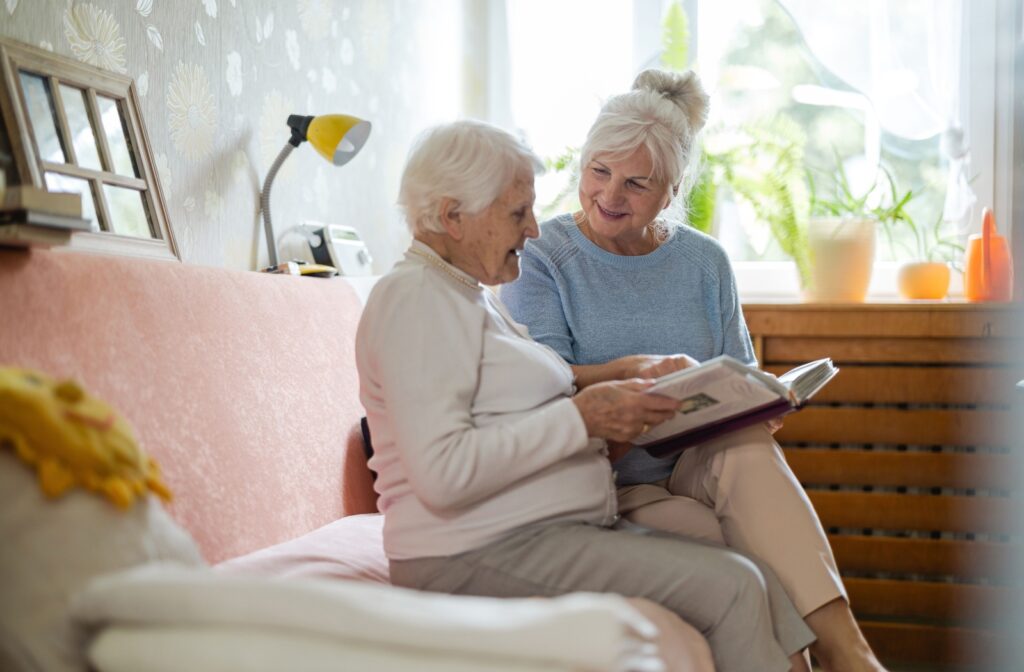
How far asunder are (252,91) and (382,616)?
1.59 meters

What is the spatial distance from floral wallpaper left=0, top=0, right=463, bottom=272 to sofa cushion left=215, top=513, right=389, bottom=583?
62 centimetres

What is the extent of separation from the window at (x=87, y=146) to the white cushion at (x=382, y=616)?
0.70 m

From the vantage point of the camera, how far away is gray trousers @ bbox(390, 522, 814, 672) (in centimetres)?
135

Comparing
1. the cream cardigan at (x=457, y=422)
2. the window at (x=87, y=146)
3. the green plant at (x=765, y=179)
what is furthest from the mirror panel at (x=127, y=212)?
the green plant at (x=765, y=179)

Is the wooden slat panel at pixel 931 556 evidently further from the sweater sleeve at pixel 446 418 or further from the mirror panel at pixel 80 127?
the mirror panel at pixel 80 127

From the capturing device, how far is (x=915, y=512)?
8.73 ft

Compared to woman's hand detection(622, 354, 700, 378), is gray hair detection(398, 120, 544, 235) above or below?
above

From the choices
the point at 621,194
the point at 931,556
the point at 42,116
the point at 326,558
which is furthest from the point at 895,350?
the point at 42,116

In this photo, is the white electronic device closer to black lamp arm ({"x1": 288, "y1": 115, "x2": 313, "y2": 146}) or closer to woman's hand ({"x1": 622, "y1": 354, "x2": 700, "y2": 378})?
black lamp arm ({"x1": 288, "y1": 115, "x2": 313, "y2": 146})

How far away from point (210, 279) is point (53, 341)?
43 cm

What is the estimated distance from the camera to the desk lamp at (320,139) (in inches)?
82.7

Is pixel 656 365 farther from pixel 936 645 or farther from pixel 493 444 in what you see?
pixel 936 645

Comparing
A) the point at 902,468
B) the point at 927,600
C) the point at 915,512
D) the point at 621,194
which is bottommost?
the point at 927,600

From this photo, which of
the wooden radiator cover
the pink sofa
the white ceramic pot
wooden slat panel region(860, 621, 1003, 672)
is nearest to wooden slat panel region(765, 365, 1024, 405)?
the wooden radiator cover
